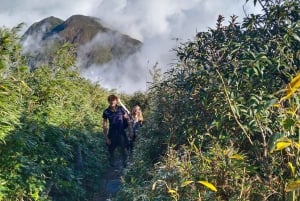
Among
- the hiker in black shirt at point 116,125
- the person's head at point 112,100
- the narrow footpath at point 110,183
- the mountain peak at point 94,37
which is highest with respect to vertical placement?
the mountain peak at point 94,37

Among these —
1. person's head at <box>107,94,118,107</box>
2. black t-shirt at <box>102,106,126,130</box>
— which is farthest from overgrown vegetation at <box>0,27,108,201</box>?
person's head at <box>107,94,118,107</box>

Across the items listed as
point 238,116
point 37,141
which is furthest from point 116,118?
point 238,116

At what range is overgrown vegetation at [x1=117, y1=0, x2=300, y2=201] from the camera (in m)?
4.16

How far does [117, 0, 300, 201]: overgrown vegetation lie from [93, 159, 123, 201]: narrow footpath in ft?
7.51

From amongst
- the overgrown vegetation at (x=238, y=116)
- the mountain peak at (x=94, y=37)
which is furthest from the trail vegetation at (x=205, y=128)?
the mountain peak at (x=94, y=37)

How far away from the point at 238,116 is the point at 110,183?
5.40m

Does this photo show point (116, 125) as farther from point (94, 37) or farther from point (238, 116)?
point (94, 37)

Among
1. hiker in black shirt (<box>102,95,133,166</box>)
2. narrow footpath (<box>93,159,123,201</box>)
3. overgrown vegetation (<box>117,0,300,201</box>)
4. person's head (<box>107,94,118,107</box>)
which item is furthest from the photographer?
hiker in black shirt (<box>102,95,133,166</box>)

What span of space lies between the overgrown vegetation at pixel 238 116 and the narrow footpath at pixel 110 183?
7.51 ft

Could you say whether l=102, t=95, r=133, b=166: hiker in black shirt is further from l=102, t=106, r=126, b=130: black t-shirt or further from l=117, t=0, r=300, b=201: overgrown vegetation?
l=117, t=0, r=300, b=201: overgrown vegetation

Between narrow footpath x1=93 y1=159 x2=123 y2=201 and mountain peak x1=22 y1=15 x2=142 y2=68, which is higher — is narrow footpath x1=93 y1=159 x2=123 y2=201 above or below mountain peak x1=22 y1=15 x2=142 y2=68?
below

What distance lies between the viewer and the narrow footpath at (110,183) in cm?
866

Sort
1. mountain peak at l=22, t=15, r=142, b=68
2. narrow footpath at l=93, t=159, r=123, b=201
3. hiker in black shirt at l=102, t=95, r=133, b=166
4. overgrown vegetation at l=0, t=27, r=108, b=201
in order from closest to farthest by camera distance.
A: overgrown vegetation at l=0, t=27, r=108, b=201, narrow footpath at l=93, t=159, r=123, b=201, hiker in black shirt at l=102, t=95, r=133, b=166, mountain peak at l=22, t=15, r=142, b=68

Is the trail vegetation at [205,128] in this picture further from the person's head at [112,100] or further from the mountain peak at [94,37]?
the mountain peak at [94,37]
